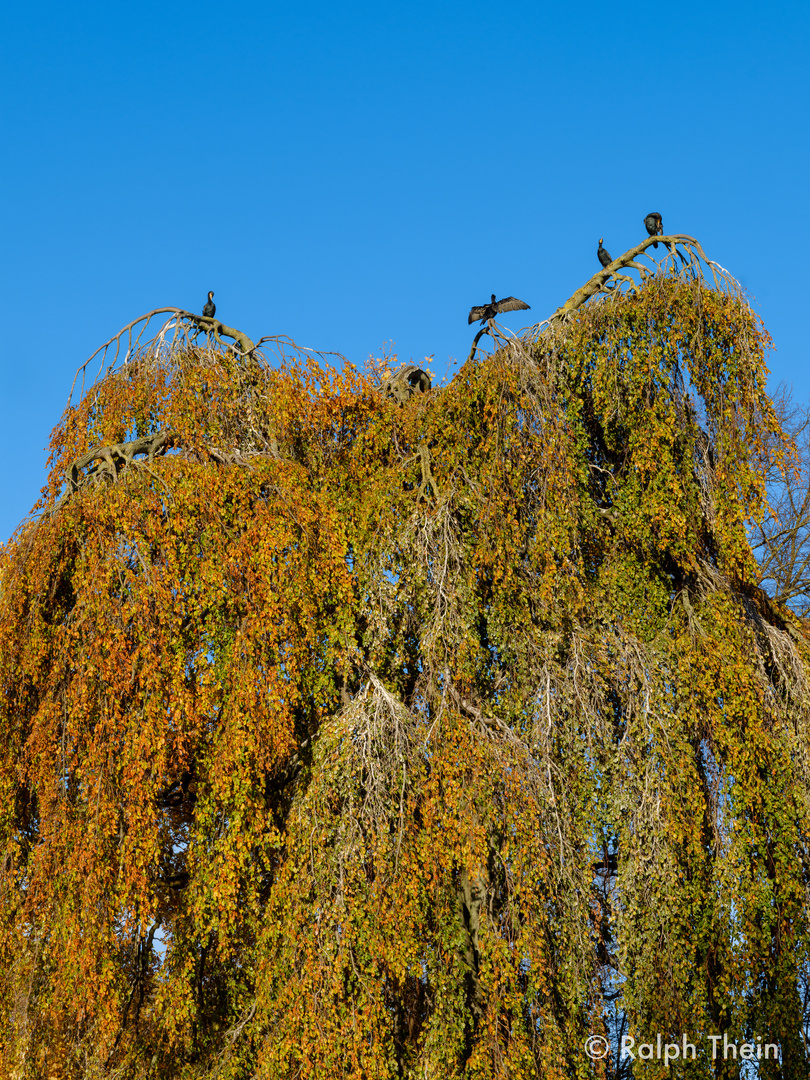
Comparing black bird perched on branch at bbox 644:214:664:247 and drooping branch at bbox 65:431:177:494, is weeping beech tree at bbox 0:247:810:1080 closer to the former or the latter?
drooping branch at bbox 65:431:177:494

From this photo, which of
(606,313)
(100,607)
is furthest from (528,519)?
(100,607)

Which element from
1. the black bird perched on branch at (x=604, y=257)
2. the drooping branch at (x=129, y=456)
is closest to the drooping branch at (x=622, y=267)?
the black bird perched on branch at (x=604, y=257)

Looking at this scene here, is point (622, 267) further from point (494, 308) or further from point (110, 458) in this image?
point (110, 458)

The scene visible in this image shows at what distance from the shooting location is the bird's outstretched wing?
7656 millimetres

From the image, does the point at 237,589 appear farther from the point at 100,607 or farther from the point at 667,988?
the point at 667,988

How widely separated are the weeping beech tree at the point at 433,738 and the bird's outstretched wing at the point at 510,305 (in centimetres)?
30

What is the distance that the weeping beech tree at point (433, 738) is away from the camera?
575 centimetres

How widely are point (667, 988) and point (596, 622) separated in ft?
7.59

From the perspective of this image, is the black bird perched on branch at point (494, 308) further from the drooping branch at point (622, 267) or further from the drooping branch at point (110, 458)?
the drooping branch at point (110, 458)

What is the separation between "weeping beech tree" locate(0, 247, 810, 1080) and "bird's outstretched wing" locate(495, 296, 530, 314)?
0.97 ft

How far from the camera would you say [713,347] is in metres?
7.02

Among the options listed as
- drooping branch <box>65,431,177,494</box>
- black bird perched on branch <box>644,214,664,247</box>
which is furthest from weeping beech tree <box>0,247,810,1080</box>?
black bird perched on branch <box>644,214,664,247</box>

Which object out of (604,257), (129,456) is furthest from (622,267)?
(129,456)

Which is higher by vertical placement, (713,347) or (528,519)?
(713,347)
